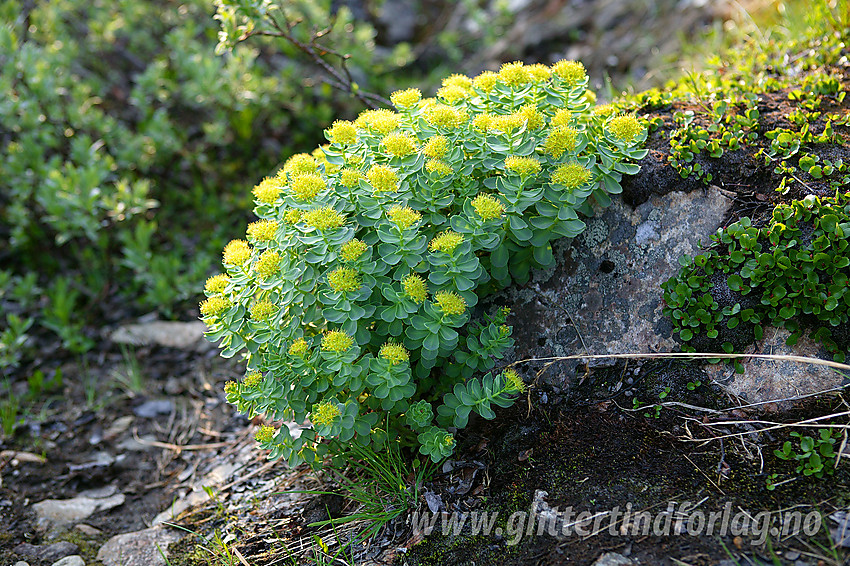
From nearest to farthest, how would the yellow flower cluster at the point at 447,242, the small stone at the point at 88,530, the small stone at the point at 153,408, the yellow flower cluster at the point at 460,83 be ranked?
1. the yellow flower cluster at the point at 447,242
2. the yellow flower cluster at the point at 460,83
3. the small stone at the point at 88,530
4. the small stone at the point at 153,408

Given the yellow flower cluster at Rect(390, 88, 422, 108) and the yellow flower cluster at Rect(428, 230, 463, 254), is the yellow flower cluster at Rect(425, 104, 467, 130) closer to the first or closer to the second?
the yellow flower cluster at Rect(390, 88, 422, 108)

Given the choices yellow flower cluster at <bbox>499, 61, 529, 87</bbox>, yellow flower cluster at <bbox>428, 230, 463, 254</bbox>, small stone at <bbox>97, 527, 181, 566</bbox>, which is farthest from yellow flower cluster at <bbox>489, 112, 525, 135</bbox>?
small stone at <bbox>97, 527, 181, 566</bbox>

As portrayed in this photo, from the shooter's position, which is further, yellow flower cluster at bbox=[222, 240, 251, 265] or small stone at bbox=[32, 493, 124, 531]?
small stone at bbox=[32, 493, 124, 531]

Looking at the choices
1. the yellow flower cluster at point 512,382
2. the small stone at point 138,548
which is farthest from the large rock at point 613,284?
the small stone at point 138,548

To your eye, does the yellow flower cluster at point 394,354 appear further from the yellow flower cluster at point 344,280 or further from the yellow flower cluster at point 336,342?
the yellow flower cluster at point 344,280

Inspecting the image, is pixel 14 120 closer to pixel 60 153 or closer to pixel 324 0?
pixel 60 153

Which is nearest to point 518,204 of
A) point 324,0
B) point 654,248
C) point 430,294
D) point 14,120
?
point 430,294
